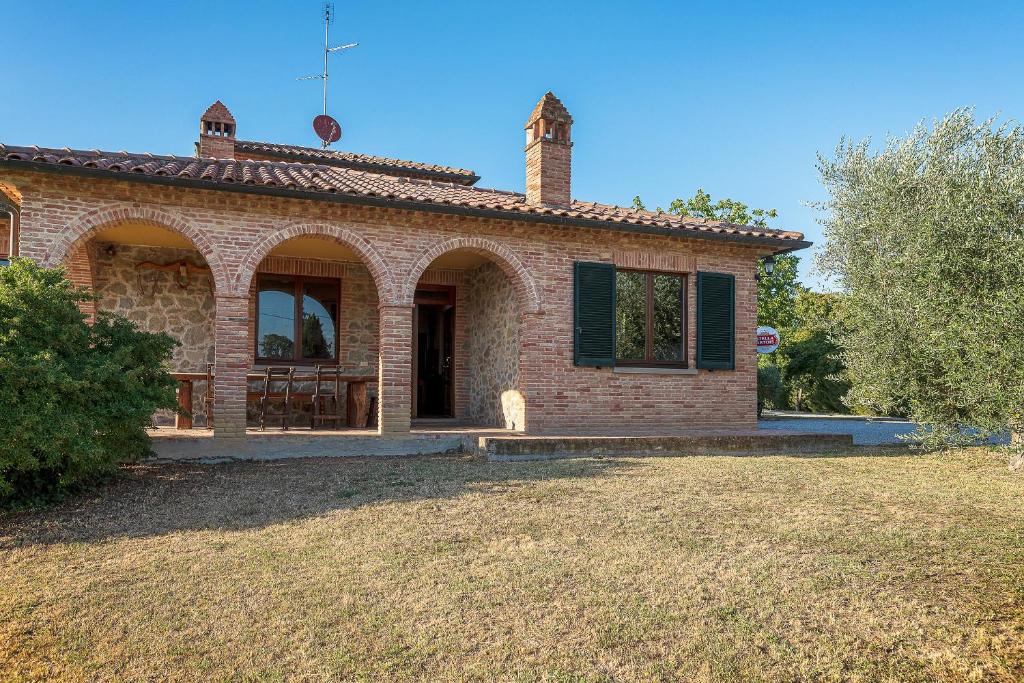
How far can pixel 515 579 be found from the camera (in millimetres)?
4066

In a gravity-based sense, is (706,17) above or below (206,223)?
above

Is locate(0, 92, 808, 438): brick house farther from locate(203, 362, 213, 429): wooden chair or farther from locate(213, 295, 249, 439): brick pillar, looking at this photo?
locate(203, 362, 213, 429): wooden chair

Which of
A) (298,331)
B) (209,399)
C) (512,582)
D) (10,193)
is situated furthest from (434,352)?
(512,582)

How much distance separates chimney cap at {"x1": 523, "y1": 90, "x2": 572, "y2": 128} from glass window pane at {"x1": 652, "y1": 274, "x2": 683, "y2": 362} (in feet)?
9.54

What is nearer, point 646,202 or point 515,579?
point 515,579

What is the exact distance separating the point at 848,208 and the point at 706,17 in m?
3.57

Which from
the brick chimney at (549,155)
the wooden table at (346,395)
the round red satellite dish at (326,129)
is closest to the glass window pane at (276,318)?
the wooden table at (346,395)

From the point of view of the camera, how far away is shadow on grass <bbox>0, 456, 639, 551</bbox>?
17.0 ft

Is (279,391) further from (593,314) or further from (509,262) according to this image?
(593,314)

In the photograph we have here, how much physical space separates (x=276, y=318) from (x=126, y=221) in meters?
3.49

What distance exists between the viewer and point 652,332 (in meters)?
10.4

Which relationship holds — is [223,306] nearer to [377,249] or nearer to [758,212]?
[377,249]

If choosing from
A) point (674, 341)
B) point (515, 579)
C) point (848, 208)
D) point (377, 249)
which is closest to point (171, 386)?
point (377, 249)

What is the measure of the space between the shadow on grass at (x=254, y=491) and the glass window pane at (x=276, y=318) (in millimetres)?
3966
